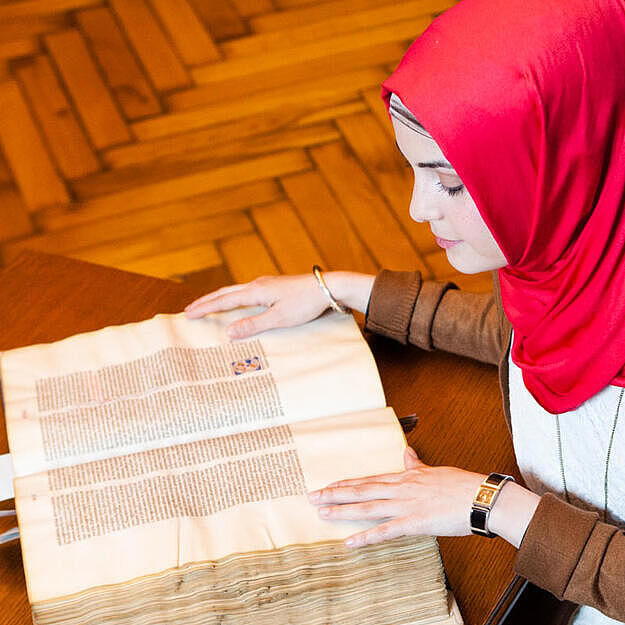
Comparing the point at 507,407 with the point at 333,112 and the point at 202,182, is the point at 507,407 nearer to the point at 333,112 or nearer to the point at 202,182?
the point at 202,182

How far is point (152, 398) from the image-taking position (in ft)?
3.63

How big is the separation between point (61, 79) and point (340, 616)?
2086 mm

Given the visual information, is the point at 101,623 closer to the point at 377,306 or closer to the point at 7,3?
the point at 377,306

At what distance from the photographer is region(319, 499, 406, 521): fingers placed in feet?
3.21

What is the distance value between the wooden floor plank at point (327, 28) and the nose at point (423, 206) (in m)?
1.86

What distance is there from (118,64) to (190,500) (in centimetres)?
196

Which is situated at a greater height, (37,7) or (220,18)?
(220,18)

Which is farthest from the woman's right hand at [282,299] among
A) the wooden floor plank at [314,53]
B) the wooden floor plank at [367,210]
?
the wooden floor plank at [314,53]

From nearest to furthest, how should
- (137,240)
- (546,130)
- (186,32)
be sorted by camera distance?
(546,130) < (137,240) < (186,32)

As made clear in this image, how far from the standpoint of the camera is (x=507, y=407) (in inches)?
44.9

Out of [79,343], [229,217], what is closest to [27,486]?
[79,343]

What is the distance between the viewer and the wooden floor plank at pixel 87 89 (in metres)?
2.49

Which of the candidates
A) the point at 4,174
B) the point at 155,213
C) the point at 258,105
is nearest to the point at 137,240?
the point at 155,213

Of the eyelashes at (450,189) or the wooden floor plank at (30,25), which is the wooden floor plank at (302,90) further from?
the eyelashes at (450,189)
